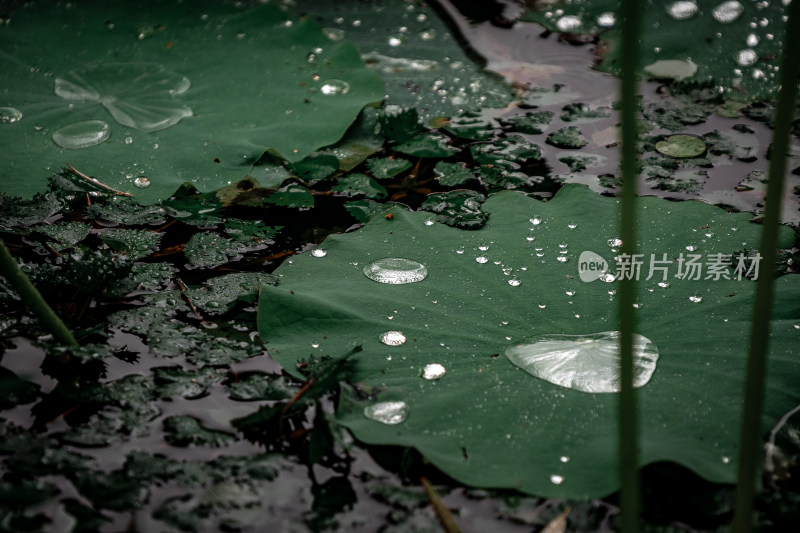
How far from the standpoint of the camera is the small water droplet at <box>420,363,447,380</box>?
48.9 inches

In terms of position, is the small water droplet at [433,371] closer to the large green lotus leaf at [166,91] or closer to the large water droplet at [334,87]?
the large green lotus leaf at [166,91]

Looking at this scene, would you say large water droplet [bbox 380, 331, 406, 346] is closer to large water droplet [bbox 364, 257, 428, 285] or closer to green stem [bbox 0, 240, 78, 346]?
large water droplet [bbox 364, 257, 428, 285]

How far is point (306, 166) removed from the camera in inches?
78.0

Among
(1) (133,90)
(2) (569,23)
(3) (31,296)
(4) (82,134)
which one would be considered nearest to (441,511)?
(3) (31,296)

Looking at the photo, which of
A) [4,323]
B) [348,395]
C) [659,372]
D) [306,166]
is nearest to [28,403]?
[4,323]

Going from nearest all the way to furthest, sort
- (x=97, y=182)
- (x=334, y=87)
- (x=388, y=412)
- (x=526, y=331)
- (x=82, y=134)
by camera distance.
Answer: (x=388, y=412), (x=526, y=331), (x=97, y=182), (x=82, y=134), (x=334, y=87)

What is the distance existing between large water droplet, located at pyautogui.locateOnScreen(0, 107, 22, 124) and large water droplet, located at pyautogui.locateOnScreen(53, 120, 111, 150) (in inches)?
5.9

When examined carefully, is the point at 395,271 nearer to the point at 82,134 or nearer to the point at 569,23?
the point at 82,134

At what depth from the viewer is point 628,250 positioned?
64 centimetres

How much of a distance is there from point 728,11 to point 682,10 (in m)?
0.16

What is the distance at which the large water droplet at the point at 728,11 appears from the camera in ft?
8.25

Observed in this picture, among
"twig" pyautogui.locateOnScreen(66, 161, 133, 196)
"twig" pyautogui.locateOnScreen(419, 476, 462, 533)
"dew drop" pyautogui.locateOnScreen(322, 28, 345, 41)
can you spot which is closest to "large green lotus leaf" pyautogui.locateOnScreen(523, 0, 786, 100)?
"dew drop" pyautogui.locateOnScreen(322, 28, 345, 41)

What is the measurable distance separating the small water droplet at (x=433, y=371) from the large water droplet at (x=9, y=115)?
4.91 ft

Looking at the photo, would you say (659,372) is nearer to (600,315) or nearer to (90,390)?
(600,315)
